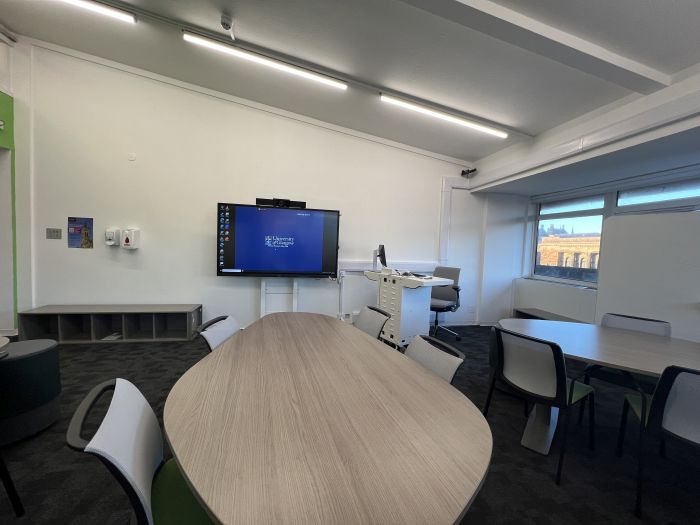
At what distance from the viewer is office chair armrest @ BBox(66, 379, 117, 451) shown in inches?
30.5

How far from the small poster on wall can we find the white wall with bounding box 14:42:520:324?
80 mm

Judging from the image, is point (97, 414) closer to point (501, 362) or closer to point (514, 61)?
point (501, 362)

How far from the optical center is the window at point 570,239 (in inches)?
180

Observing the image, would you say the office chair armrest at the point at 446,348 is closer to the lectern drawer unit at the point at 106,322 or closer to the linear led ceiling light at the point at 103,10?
the lectern drawer unit at the point at 106,322

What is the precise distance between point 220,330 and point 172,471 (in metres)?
0.90

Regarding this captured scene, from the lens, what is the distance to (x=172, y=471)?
3.61 feet

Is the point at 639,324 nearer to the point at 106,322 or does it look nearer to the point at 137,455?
the point at 137,455

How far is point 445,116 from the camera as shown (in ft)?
12.3

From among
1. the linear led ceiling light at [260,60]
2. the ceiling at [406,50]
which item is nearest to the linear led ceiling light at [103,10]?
the ceiling at [406,50]

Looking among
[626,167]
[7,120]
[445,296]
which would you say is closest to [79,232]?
[7,120]

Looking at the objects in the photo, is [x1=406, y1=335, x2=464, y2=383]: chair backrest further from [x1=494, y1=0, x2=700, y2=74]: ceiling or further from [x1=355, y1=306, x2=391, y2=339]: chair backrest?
[x1=494, y1=0, x2=700, y2=74]: ceiling

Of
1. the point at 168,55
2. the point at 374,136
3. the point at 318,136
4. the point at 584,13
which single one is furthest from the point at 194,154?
the point at 584,13

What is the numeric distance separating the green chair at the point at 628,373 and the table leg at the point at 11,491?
3533 millimetres

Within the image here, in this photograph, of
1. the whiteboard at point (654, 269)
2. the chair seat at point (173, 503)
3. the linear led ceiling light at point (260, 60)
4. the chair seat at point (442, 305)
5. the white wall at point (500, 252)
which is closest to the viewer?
the chair seat at point (173, 503)
